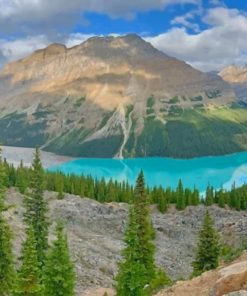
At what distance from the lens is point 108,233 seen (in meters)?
95.2

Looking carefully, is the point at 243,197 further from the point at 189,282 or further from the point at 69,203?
the point at 189,282

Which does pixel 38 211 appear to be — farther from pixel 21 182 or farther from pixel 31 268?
pixel 21 182

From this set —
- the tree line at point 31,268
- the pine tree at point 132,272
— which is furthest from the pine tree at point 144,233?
the tree line at point 31,268

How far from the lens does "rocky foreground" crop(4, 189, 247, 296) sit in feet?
236

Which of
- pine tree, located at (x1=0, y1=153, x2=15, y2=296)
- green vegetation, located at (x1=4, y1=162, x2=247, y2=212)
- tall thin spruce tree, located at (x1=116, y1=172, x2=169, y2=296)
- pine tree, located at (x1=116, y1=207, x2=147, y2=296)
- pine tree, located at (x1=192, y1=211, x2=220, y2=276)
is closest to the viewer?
pine tree, located at (x1=0, y1=153, x2=15, y2=296)

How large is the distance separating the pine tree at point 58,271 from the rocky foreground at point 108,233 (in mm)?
20449

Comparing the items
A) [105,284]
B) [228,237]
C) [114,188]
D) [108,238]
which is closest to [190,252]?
[228,237]

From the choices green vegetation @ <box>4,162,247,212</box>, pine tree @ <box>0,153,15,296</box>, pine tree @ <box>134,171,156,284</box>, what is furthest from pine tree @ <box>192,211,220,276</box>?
green vegetation @ <box>4,162,247,212</box>

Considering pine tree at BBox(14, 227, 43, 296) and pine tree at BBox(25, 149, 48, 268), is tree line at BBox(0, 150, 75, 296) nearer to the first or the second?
pine tree at BBox(14, 227, 43, 296)

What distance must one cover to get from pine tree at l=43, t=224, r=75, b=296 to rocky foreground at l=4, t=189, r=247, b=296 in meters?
20.4

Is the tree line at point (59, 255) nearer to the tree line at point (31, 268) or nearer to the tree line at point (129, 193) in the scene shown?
the tree line at point (31, 268)

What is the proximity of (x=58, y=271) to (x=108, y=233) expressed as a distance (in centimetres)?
5473

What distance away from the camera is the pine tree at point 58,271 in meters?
40.6

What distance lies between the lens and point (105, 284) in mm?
67062
